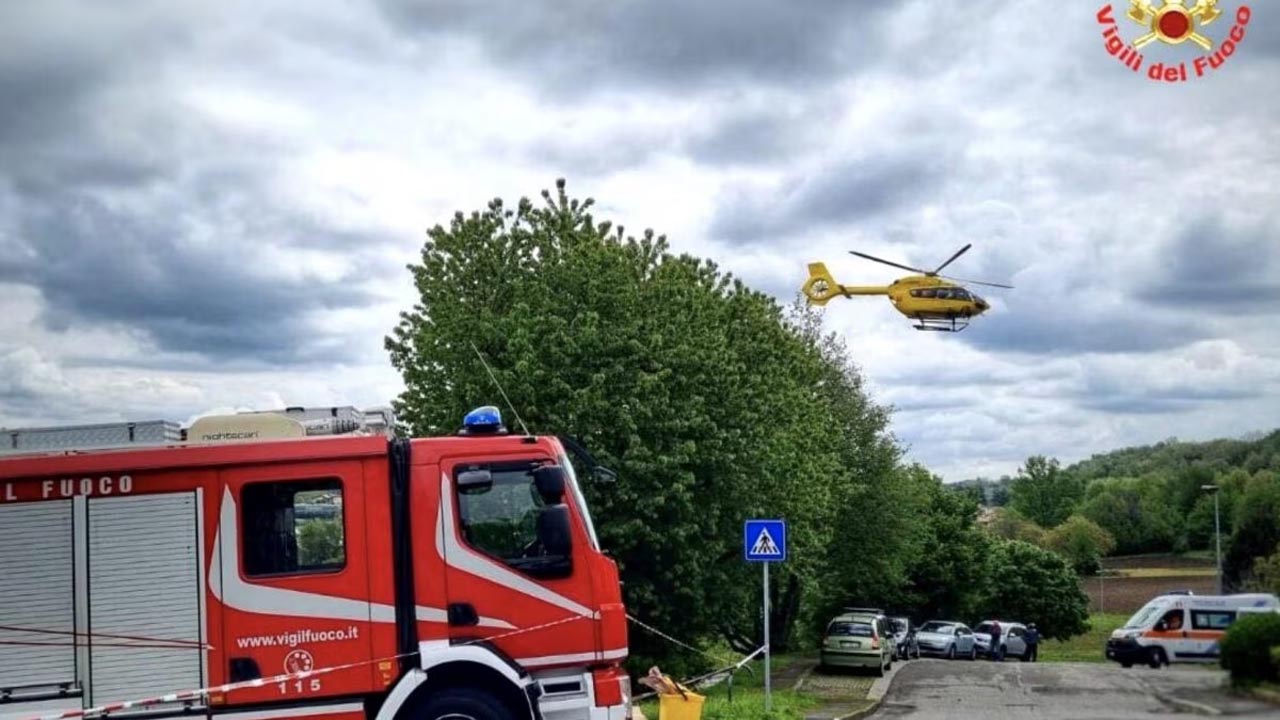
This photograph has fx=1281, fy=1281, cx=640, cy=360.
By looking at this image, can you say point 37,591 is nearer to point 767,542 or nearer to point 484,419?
point 484,419

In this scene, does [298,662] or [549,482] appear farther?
[549,482]

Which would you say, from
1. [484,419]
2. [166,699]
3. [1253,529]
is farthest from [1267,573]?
[166,699]

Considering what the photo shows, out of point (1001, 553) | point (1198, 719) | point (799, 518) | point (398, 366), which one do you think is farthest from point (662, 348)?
point (1001, 553)

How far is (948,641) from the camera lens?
46.9m

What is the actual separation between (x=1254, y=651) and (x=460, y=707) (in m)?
7.66

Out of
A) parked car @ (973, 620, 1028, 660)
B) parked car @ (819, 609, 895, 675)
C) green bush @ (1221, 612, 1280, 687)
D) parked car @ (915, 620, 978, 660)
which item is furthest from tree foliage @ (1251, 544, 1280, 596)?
parked car @ (973, 620, 1028, 660)

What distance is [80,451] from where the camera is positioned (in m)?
11.5

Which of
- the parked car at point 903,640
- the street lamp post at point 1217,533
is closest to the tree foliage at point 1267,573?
the street lamp post at point 1217,533

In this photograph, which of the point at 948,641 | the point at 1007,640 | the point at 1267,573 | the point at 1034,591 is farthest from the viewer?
the point at 1034,591

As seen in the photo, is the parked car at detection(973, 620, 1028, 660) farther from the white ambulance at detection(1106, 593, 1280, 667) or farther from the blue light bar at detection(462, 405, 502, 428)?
the blue light bar at detection(462, 405, 502, 428)

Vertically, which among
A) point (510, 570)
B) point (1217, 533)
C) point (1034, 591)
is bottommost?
point (1034, 591)

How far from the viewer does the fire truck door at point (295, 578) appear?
36.0 feet

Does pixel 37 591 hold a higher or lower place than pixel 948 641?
higher

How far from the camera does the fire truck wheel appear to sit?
11.0 m
